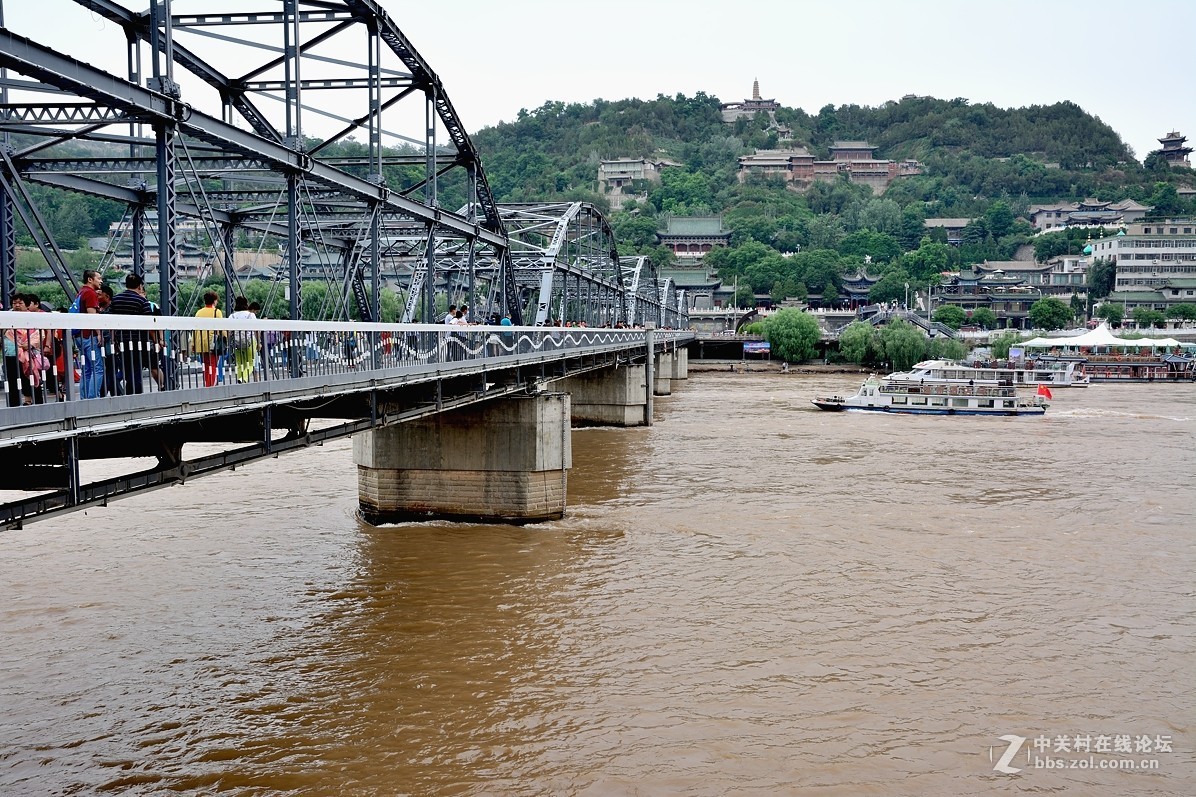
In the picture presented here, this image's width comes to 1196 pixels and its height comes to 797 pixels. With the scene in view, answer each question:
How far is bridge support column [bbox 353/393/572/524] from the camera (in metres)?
26.8

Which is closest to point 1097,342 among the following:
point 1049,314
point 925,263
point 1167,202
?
point 1049,314

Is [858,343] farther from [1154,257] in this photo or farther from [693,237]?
[693,237]

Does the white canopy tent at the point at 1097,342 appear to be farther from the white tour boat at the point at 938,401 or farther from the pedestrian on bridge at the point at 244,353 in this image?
the pedestrian on bridge at the point at 244,353

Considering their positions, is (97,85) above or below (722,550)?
above

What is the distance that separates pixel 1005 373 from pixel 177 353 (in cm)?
8076

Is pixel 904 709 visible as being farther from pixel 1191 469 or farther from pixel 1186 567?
pixel 1191 469

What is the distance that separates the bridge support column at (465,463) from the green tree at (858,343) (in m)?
88.6

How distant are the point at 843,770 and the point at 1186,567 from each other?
45.7ft

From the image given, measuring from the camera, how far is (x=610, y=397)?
187 ft

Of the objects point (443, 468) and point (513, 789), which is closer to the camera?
point (513, 789)

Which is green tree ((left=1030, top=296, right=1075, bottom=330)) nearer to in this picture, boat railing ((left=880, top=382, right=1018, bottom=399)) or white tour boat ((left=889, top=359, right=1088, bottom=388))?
white tour boat ((left=889, top=359, right=1088, bottom=388))

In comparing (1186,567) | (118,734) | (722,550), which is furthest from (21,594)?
(1186,567)

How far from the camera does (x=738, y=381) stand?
99562mm

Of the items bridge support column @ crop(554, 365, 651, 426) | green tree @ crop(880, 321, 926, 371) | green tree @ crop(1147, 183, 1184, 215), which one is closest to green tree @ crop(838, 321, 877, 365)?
green tree @ crop(880, 321, 926, 371)
